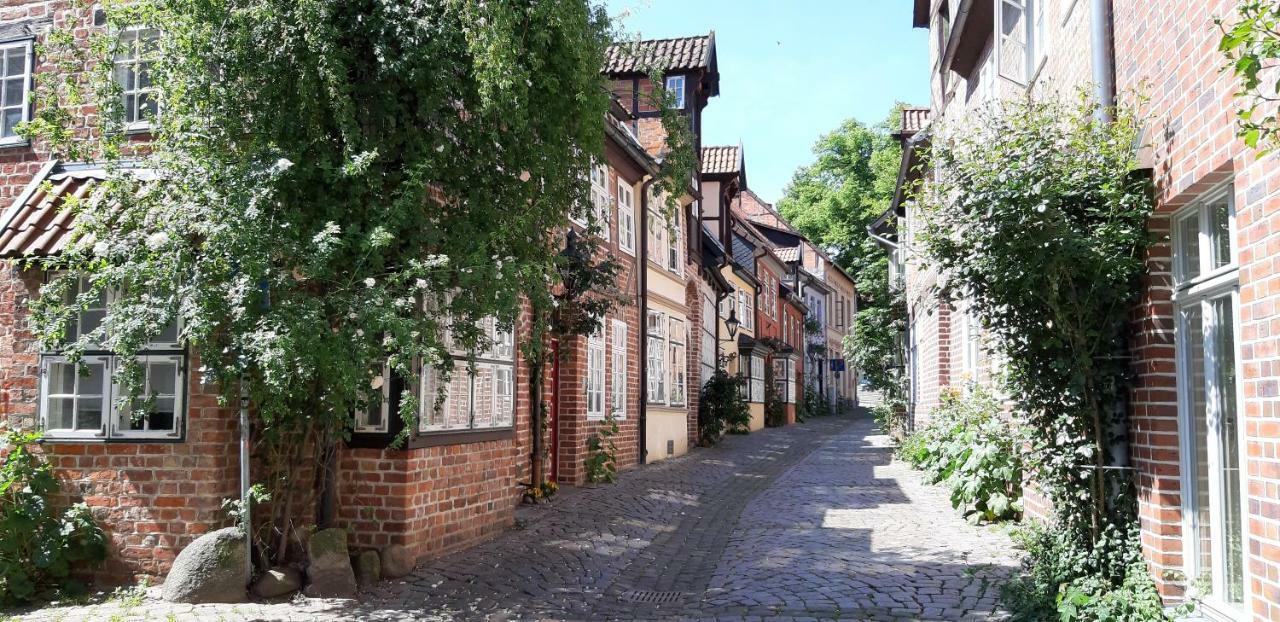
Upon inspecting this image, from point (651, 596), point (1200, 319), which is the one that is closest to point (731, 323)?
point (651, 596)

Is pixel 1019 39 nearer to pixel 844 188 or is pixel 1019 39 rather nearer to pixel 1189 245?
pixel 1189 245

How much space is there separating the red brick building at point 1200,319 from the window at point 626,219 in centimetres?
1005

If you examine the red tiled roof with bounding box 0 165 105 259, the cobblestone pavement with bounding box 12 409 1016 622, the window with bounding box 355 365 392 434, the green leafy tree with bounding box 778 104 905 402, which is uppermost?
the green leafy tree with bounding box 778 104 905 402

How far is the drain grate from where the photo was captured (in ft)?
24.4

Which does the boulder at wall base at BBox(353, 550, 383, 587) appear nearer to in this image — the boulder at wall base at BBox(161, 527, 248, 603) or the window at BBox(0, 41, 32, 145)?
the boulder at wall base at BBox(161, 527, 248, 603)

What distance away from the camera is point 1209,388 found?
5.36 m

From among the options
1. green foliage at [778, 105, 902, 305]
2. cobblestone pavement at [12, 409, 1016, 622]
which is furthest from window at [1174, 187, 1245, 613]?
green foliage at [778, 105, 902, 305]

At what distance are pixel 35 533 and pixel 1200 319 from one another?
7.61 m

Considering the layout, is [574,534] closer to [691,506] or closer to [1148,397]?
[691,506]

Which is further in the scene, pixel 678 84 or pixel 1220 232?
pixel 678 84

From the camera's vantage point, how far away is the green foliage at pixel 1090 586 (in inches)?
225

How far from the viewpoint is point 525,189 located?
7742 mm

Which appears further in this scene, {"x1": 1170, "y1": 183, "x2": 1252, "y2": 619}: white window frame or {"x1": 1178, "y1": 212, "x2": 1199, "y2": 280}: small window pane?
{"x1": 1178, "y1": 212, "x2": 1199, "y2": 280}: small window pane

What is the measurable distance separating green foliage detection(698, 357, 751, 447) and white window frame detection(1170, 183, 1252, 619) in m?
17.8
